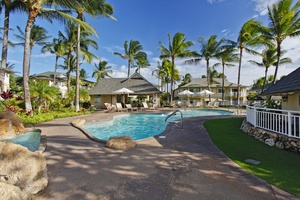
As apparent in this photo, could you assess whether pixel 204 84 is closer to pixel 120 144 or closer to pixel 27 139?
pixel 120 144

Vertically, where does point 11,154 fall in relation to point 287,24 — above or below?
below

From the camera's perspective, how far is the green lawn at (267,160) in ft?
11.0

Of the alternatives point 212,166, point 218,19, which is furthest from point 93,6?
point 212,166

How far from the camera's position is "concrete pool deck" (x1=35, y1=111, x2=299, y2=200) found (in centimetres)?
290

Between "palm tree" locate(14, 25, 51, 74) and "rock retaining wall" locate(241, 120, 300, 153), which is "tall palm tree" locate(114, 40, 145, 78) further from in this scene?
"rock retaining wall" locate(241, 120, 300, 153)

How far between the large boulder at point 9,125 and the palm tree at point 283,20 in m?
21.0

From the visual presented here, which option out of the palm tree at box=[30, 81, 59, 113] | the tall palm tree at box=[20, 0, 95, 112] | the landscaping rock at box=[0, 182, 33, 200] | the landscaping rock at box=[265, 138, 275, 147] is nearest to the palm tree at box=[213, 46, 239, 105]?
the tall palm tree at box=[20, 0, 95, 112]

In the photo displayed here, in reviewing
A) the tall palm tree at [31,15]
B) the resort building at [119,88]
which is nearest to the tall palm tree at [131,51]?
the resort building at [119,88]

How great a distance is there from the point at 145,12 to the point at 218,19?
7.75 meters

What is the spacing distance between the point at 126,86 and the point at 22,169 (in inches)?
905

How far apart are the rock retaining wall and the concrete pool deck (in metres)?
2.17

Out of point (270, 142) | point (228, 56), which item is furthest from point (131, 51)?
point (270, 142)

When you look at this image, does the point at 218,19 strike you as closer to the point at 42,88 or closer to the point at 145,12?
the point at 145,12

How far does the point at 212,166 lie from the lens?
412 cm
